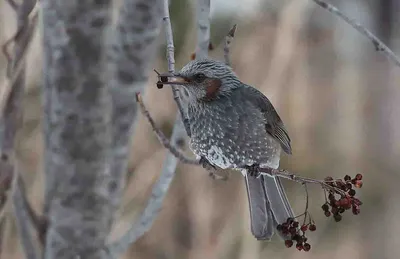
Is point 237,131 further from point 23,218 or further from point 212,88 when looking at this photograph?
point 23,218

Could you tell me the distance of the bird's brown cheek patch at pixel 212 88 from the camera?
0.97m

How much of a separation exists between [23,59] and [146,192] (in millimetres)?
1903

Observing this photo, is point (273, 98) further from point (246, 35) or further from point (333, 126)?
point (333, 126)

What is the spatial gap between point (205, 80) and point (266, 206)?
0.25 metres

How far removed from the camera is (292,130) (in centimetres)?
348

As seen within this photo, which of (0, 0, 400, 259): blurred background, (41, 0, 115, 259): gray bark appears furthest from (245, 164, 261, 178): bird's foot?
(0, 0, 400, 259): blurred background

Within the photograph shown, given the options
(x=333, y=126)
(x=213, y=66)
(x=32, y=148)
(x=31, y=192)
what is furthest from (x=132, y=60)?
(x=333, y=126)

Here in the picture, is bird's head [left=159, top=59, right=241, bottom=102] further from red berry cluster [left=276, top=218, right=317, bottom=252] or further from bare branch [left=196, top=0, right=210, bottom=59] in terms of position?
red berry cluster [left=276, top=218, right=317, bottom=252]

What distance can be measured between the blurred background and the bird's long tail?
2.52 feet

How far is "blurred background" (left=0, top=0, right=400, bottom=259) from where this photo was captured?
2283 mm

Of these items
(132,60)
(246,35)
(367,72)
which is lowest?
(132,60)

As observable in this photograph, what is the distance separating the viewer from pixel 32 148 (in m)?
2.62

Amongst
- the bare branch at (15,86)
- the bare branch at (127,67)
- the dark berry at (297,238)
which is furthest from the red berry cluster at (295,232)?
the bare branch at (127,67)

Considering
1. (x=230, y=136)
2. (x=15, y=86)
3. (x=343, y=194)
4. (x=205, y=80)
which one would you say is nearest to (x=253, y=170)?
(x=230, y=136)
